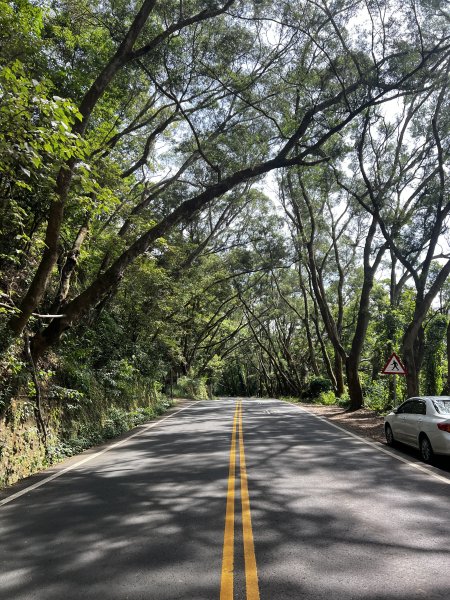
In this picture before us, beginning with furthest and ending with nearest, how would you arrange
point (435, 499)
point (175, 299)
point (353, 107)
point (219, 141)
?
point (175, 299), point (219, 141), point (353, 107), point (435, 499)

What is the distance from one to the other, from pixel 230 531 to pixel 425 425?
19.6 feet

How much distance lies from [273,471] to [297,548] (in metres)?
3.95

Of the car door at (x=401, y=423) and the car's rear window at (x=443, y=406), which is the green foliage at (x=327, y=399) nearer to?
the car door at (x=401, y=423)

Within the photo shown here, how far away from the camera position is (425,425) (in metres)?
9.95

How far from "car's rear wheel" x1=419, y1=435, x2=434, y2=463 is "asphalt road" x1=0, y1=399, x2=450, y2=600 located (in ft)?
2.20

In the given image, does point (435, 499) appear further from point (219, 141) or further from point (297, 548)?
point (219, 141)

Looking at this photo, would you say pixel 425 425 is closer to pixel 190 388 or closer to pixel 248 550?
pixel 248 550

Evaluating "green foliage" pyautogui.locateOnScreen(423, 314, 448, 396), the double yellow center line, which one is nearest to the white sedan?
the double yellow center line

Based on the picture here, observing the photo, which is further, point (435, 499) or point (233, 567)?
point (435, 499)

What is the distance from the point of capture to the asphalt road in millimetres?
4191

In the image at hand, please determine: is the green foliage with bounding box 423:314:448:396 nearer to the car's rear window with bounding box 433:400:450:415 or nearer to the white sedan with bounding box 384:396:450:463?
the white sedan with bounding box 384:396:450:463

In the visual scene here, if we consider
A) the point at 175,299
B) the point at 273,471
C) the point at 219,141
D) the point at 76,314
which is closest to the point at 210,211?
the point at 175,299

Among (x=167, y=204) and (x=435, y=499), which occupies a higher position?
(x=167, y=204)

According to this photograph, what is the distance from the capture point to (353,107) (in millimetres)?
15219
